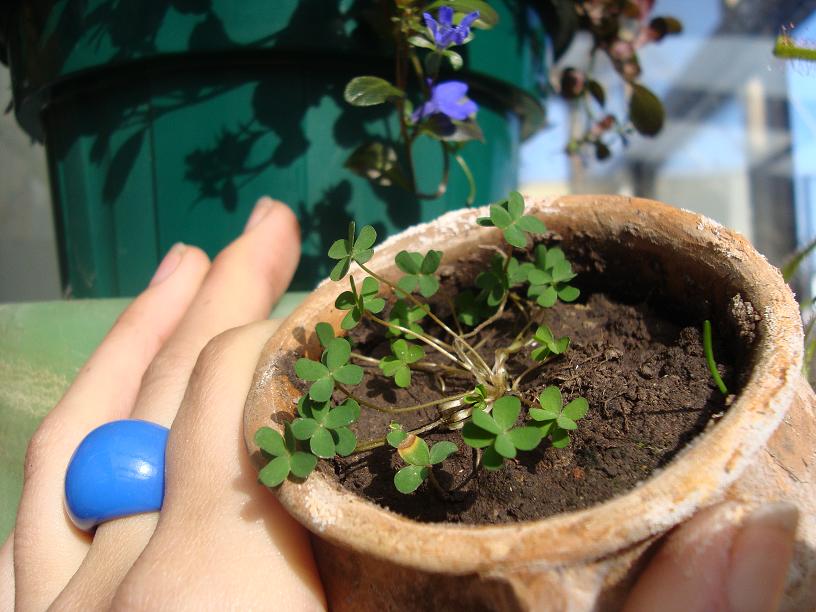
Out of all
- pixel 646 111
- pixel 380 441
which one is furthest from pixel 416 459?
pixel 646 111

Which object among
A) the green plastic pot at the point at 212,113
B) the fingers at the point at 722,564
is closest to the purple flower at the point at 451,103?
the green plastic pot at the point at 212,113

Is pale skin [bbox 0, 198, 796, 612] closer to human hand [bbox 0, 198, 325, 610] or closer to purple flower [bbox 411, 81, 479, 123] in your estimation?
human hand [bbox 0, 198, 325, 610]

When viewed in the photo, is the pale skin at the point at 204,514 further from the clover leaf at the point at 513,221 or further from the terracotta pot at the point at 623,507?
the clover leaf at the point at 513,221

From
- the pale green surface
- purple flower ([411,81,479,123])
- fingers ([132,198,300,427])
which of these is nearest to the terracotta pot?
fingers ([132,198,300,427])

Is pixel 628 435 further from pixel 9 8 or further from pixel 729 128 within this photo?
pixel 729 128

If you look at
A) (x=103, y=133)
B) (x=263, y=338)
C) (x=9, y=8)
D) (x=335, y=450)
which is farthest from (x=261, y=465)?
(x=9, y=8)
